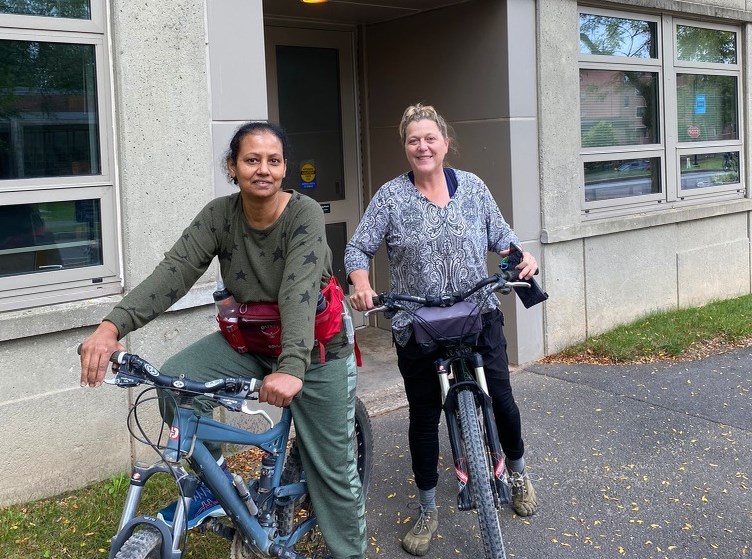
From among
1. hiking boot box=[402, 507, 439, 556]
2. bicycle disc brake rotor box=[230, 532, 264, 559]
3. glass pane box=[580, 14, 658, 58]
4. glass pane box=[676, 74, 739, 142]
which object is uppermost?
glass pane box=[580, 14, 658, 58]

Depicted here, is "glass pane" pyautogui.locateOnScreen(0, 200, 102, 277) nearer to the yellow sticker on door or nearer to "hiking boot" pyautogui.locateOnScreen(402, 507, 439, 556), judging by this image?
"hiking boot" pyautogui.locateOnScreen(402, 507, 439, 556)

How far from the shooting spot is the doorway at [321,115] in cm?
688

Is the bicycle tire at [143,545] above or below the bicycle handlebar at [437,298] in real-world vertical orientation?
below

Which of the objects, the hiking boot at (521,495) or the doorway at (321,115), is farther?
the doorway at (321,115)

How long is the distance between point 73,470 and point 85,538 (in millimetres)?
642

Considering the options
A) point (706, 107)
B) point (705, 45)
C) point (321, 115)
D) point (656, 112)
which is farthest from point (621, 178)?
point (321, 115)

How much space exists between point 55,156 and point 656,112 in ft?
18.2

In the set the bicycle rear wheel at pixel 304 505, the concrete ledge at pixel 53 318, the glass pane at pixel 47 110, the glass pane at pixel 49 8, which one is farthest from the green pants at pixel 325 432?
the glass pane at pixel 49 8

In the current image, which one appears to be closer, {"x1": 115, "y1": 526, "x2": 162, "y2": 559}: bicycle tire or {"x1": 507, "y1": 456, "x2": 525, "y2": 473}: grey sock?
{"x1": 115, "y1": 526, "x2": 162, "y2": 559}: bicycle tire

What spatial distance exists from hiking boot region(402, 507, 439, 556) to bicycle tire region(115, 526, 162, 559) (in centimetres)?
148

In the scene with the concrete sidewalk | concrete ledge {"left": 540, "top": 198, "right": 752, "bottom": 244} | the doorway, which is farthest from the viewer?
the doorway

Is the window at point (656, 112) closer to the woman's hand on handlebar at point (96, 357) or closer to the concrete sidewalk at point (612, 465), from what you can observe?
the concrete sidewalk at point (612, 465)

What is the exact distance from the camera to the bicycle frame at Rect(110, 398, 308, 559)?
2.61m

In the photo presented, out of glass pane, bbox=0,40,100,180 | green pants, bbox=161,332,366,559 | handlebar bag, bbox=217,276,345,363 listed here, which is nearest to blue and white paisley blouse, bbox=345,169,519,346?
handlebar bag, bbox=217,276,345,363
